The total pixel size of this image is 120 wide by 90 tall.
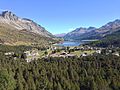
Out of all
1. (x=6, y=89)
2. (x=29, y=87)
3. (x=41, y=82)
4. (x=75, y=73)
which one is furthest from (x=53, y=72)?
(x=6, y=89)

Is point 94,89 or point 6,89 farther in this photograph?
point 94,89

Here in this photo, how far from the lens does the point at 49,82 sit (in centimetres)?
9775

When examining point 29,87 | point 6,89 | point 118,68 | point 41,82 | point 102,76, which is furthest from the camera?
point 118,68

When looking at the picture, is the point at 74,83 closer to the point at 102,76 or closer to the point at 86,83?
the point at 86,83

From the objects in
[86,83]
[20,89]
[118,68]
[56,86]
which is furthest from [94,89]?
[118,68]

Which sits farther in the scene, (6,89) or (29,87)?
(29,87)

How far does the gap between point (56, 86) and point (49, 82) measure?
19.9 ft

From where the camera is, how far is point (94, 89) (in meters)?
94.2

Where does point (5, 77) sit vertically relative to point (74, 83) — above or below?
above

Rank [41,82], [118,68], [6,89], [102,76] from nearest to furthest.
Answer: [6,89], [41,82], [102,76], [118,68]

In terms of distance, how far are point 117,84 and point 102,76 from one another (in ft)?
43.0

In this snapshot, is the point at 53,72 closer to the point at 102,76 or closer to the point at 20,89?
the point at 102,76

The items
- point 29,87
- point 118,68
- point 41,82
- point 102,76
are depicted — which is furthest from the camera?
point 118,68

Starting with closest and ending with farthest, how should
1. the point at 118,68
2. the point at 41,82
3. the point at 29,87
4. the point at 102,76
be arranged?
the point at 29,87 < the point at 41,82 < the point at 102,76 < the point at 118,68
